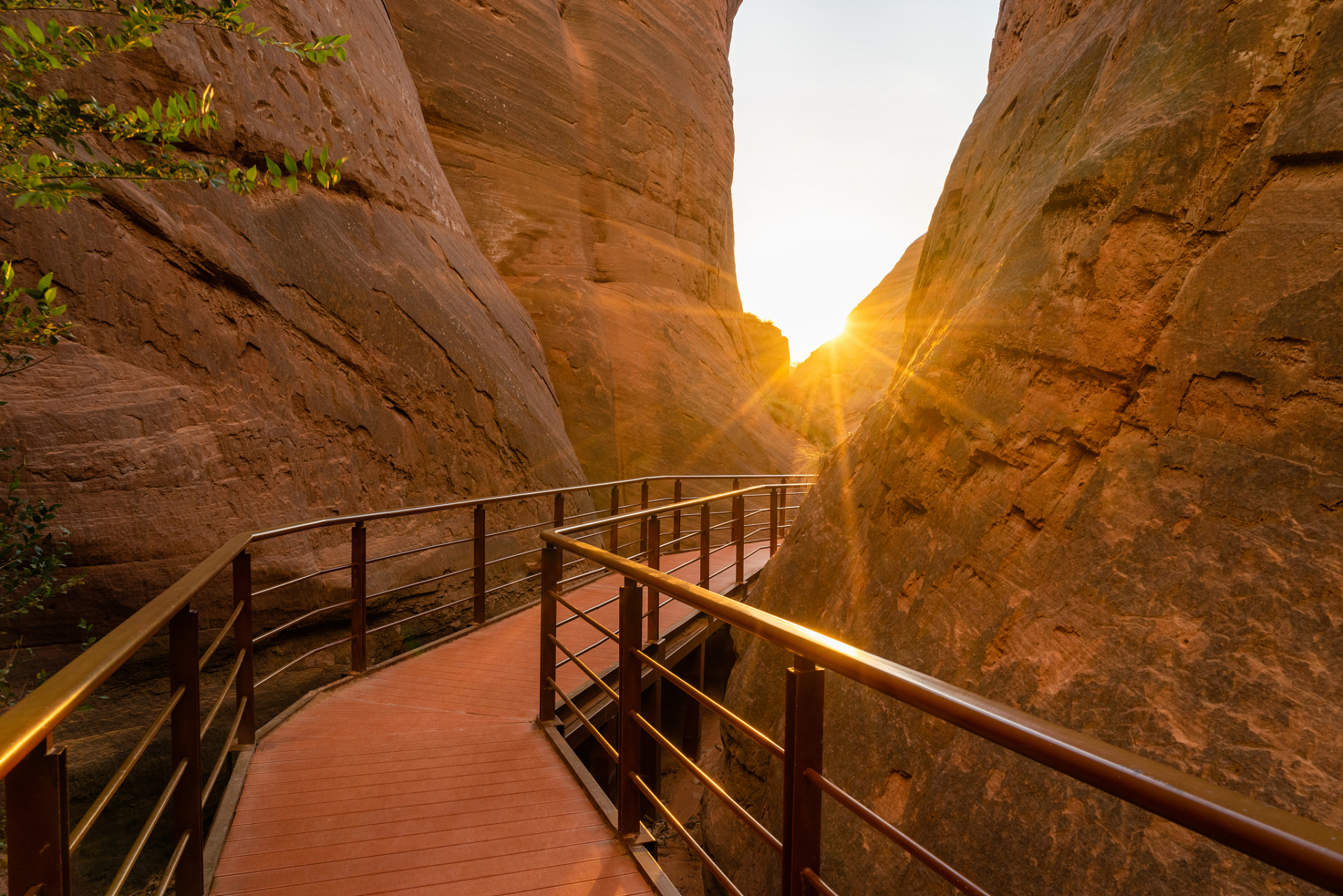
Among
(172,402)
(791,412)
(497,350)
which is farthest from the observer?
(791,412)

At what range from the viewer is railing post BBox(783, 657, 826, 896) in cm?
165

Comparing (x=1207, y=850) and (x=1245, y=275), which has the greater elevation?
(x=1245, y=275)

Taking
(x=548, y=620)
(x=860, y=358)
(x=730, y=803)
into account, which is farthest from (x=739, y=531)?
(x=860, y=358)

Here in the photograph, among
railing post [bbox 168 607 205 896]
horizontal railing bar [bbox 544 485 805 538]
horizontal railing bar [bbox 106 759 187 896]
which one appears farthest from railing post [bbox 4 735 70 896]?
horizontal railing bar [bbox 544 485 805 538]

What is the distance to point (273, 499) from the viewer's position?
585 centimetres

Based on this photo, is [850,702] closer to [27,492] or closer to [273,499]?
[273,499]

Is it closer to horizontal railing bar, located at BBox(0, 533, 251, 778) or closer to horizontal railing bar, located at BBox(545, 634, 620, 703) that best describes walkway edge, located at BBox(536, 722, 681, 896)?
horizontal railing bar, located at BBox(545, 634, 620, 703)

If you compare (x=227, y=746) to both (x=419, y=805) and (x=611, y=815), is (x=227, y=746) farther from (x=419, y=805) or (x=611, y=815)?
(x=611, y=815)

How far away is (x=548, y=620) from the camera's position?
3828mm

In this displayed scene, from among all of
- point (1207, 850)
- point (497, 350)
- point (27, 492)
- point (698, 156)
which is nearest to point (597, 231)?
point (698, 156)

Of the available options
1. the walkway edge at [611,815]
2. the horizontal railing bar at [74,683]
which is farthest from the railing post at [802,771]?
the horizontal railing bar at [74,683]

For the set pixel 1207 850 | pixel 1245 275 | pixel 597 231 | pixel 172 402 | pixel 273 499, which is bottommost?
pixel 1207 850

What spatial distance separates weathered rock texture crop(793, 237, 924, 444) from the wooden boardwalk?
3153 cm

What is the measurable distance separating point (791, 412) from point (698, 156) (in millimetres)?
8196
